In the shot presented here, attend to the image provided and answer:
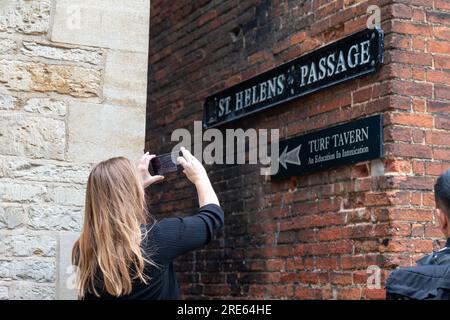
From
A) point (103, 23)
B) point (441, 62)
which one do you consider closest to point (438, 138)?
point (441, 62)

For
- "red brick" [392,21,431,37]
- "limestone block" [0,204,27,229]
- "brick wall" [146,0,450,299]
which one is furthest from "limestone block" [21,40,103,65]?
"red brick" [392,21,431,37]

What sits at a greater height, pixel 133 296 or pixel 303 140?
pixel 303 140

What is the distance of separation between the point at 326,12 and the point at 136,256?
2945 millimetres

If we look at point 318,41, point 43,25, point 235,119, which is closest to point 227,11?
point 235,119

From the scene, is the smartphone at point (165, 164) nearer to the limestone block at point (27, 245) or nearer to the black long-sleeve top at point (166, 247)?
the black long-sleeve top at point (166, 247)

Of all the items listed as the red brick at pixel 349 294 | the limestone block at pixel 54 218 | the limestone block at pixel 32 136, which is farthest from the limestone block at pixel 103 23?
the red brick at pixel 349 294

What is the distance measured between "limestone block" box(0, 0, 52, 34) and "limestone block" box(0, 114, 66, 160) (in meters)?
0.44

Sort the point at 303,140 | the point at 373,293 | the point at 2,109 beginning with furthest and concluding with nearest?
the point at 303,140
the point at 373,293
the point at 2,109

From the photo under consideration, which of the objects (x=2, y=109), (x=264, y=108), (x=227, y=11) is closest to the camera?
(x=2, y=109)

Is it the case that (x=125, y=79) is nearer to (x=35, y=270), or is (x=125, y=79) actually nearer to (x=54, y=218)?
(x=54, y=218)

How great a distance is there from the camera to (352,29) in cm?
511

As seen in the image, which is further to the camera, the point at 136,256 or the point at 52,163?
the point at 52,163

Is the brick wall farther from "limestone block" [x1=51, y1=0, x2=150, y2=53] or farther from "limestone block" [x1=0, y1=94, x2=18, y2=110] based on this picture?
"limestone block" [x1=0, y1=94, x2=18, y2=110]

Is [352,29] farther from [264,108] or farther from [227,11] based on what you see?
[227,11]
